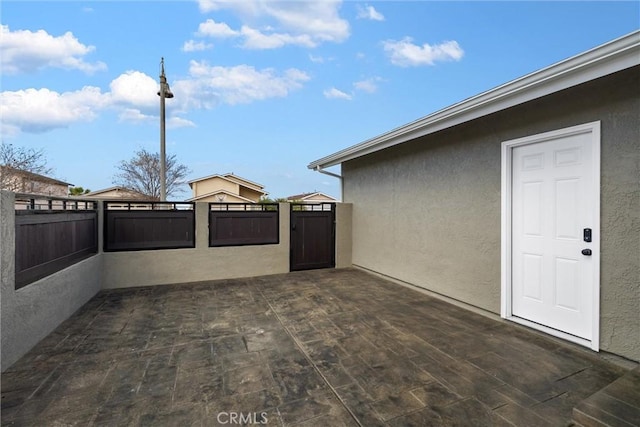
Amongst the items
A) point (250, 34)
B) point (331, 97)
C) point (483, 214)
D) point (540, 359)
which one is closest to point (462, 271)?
point (483, 214)

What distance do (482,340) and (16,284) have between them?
14.0 feet

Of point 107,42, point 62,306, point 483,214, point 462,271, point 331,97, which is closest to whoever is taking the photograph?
point 62,306

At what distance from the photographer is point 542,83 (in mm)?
2393

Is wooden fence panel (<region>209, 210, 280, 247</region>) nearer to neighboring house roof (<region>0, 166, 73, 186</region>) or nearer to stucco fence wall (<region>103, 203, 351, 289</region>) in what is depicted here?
stucco fence wall (<region>103, 203, 351, 289</region>)

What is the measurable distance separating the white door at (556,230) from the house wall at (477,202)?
107 millimetres

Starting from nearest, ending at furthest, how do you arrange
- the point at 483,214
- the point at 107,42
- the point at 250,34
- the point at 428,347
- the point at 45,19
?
the point at 428,347
the point at 483,214
the point at 45,19
the point at 107,42
the point at 250,34

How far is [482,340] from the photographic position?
2.80 m

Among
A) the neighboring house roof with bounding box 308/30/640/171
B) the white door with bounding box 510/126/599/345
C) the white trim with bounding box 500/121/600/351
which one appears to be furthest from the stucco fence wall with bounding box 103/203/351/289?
the white door with bounding box 510/126/599/345

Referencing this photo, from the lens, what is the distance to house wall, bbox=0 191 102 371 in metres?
2.34

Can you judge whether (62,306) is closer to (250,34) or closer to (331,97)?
(250,34)

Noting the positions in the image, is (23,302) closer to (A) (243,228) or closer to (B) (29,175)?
(A) (243,228)

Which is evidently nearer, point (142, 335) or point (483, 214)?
point (142, 335)

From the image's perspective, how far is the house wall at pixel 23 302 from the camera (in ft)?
7.67

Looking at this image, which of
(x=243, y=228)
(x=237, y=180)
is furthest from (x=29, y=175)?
(x=243, y=228)
